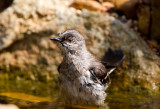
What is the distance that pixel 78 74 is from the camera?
5.59 m

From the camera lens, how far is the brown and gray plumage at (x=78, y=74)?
5570mm

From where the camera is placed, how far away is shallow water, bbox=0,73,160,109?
5766mm

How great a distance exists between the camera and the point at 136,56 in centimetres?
752

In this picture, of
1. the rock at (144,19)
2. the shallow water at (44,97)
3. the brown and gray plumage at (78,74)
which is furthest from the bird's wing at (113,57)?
the rock at (144,19)

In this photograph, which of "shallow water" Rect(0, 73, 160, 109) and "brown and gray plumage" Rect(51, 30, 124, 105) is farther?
"shallow water" Rect(0, 73, 160, 109)

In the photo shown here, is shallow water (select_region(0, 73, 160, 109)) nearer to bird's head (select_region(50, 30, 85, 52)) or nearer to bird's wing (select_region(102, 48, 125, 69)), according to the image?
bird's wing (select_region(102, 48, 125, 69))

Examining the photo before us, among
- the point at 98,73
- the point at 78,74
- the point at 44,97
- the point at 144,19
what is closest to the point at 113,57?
the point at 98,73

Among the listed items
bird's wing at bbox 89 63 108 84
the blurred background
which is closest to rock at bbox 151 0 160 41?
the blurred background

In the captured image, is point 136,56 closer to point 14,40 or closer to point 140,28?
point 140,28

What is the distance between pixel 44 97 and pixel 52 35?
2.09m

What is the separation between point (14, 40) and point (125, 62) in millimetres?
3243

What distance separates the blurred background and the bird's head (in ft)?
5.53

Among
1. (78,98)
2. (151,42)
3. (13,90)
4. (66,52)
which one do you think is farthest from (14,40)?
(151,42)

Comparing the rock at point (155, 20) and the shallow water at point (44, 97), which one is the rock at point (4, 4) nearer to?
the shallow water at point (44, 97)
